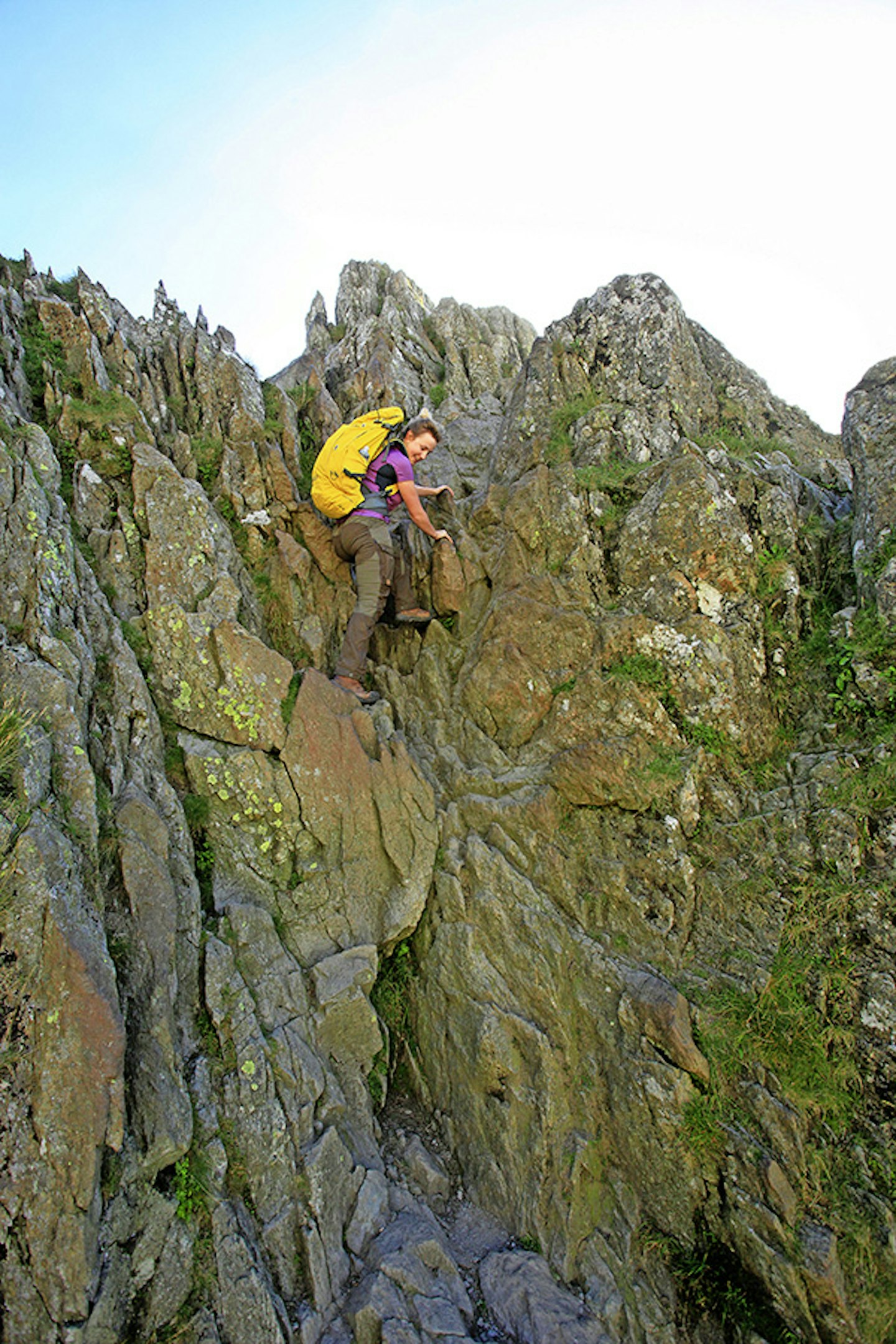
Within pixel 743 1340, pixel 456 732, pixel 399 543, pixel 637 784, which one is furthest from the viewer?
pixel 399 543

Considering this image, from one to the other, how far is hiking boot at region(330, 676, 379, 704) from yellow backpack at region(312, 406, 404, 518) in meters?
2.72

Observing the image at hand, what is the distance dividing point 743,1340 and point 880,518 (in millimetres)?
9470

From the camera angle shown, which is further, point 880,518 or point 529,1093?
point 880,518

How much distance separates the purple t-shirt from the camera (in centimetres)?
1027

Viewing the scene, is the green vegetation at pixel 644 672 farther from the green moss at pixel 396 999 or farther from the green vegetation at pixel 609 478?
the green moss at pixel 396 999

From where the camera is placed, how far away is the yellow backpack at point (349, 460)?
402 inches

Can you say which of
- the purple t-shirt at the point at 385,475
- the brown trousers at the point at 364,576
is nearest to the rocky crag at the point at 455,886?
the brown trousers at the point at 364,576

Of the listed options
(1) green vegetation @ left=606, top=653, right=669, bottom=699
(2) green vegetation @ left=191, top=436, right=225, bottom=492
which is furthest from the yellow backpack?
(1) green vegetation @ left=606, top=653, right=669, bottom=699

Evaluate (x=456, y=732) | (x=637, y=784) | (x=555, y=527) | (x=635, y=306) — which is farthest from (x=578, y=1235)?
(x=635, y=306)

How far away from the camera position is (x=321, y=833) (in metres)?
8.52

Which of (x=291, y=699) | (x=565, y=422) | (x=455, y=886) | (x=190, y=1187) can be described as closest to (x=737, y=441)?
(x=565, y=422)

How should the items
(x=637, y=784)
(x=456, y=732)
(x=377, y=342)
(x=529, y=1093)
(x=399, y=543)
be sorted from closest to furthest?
(x=529, y=1093) < (x=637, y=784) < (x=456, y=732) < (x=399, y=543) < (x=377, y=342)

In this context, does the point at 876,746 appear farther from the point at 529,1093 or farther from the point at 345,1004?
the point at 345,1004

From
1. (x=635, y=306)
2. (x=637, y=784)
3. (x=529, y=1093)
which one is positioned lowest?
(x=529, y=1093)
